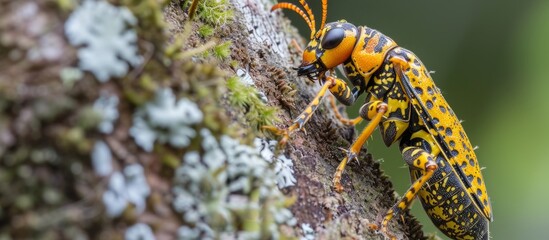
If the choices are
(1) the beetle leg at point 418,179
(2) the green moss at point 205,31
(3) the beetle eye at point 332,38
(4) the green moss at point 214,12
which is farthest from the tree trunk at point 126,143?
(3) the beetle eye at point 332,38

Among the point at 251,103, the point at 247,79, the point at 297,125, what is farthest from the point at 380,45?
the point at 251,103

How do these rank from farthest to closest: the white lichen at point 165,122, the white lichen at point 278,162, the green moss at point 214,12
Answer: the green moss at point 214,12
the white lichen at point 278,162
the white lichen at point 165,122

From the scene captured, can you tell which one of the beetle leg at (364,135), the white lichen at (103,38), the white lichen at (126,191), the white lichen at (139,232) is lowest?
the beetle leg at (364,135)

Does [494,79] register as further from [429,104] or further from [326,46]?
[326,46]

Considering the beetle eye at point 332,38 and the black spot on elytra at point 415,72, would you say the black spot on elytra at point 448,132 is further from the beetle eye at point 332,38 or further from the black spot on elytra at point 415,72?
the beetle eye at point 332,38

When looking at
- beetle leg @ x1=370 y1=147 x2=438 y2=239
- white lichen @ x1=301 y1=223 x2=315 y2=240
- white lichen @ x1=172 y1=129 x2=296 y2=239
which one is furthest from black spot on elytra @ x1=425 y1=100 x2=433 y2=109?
white lichen @ x1=172 y1=129 x2=296 y2=239

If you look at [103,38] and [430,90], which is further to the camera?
[430,90]

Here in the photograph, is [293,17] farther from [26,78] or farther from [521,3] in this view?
[26,78]
